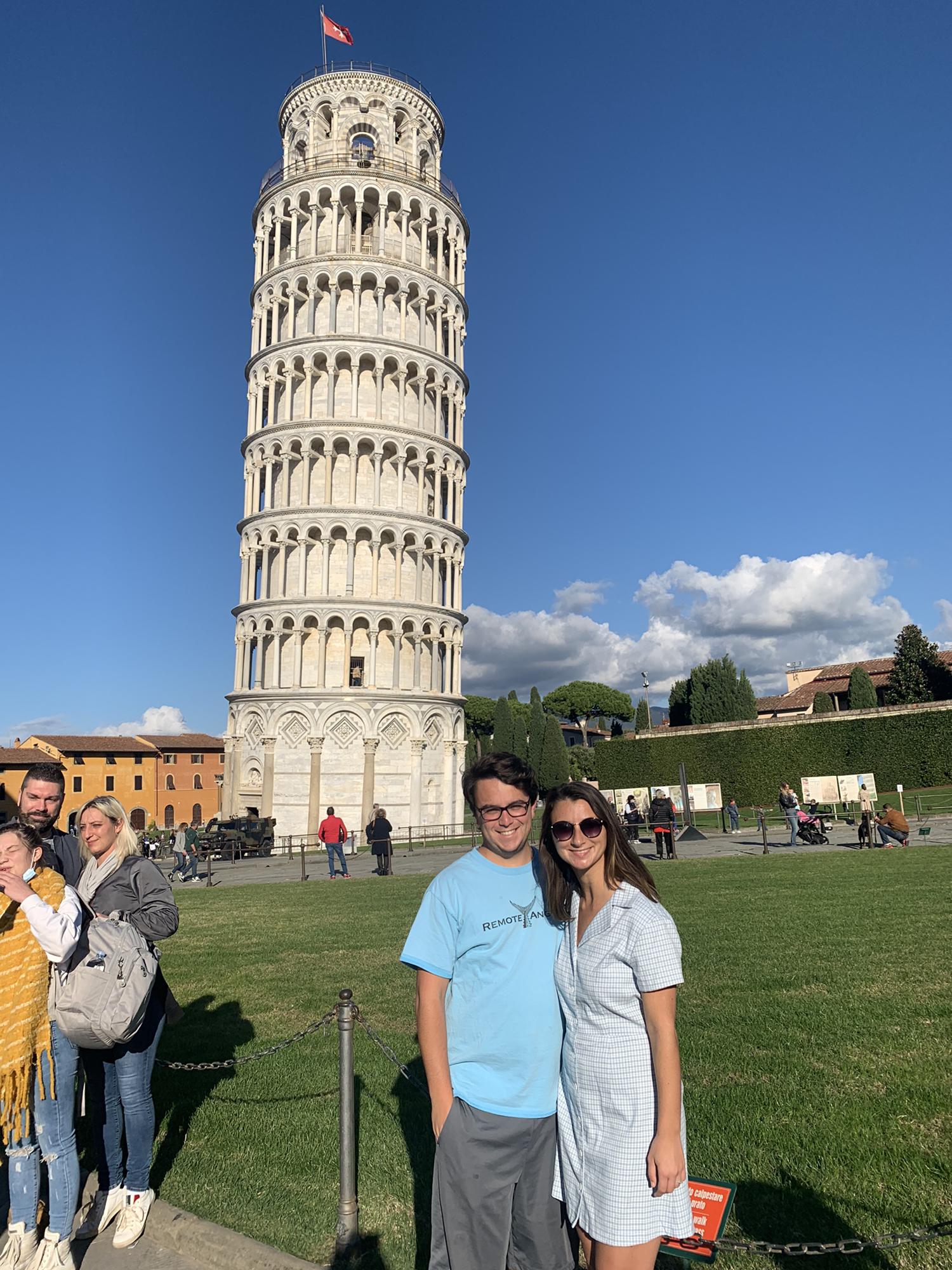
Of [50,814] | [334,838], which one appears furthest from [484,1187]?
[334,838]

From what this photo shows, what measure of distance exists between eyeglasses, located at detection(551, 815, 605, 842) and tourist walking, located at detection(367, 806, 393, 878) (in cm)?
2047

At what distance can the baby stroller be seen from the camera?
2494 centimetres

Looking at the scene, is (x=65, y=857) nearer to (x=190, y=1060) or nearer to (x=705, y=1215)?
(x=190, y=1060)

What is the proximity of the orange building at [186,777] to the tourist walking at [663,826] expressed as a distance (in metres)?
57.1

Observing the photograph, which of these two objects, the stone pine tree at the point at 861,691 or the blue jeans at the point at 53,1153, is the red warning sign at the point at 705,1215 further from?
the stone pine tree at the point at 861,691

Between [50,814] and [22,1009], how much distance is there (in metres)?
1.38

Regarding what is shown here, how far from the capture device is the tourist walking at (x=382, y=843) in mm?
23453

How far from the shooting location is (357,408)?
42.3m

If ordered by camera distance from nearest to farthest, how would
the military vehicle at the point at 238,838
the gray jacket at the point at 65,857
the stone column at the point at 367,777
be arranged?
the gray jacket at the point at 65,857
the military vehicle at the point at 238,838
the stone column at the point at 367,777

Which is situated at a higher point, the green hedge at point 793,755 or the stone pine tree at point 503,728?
the stone pine tree at point 503,728

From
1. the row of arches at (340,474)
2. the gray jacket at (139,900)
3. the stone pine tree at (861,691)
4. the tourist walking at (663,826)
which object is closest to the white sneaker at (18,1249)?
the gray jacket at (139,900)

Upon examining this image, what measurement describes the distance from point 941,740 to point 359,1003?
38.9 meters

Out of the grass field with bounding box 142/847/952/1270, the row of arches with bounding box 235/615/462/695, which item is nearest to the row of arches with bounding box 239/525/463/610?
the row of arches with bounding box 235/615/462/695

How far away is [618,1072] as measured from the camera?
302 cm
